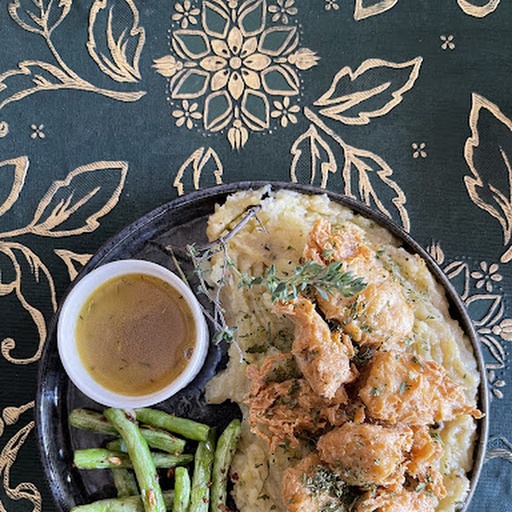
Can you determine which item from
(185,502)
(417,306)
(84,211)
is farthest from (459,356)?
(84,211)

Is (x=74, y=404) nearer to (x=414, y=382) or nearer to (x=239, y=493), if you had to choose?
(x=239, y=493)

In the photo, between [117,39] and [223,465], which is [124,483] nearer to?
[223,465]

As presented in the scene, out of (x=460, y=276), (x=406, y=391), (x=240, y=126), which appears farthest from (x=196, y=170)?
(x=406, y=391)

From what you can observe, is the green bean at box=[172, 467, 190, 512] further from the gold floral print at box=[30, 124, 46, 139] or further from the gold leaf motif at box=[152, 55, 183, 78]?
the gold leaf motif at box=[152, 55, 183, 78]

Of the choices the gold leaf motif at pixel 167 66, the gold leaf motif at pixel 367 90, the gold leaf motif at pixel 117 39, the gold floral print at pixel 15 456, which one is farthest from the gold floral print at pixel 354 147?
the gold floral print at pixel 15 456

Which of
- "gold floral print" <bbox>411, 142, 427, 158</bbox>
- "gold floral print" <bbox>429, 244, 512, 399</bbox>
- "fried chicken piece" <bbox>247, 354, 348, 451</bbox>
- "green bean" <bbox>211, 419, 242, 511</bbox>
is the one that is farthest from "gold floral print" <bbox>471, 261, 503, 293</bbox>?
"green bean" <bbox>211, 419, 242, 511</bbox>

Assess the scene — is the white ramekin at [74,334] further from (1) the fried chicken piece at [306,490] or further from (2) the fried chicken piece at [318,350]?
(1) the fried chicken piece at [306,490]
